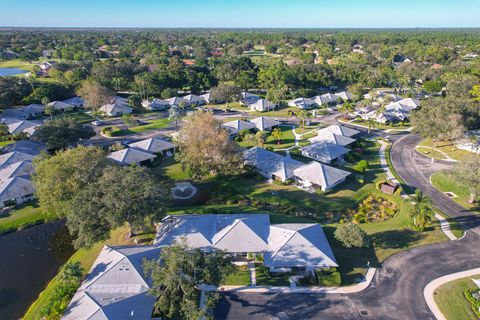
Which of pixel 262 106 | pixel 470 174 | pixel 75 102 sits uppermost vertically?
pixel 75 102

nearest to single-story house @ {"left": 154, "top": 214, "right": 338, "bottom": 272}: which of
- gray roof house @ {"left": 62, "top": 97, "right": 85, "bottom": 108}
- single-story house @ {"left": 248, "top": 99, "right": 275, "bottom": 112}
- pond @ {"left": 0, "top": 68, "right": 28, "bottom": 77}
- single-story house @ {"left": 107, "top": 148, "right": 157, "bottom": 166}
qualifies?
single-story house @ {"left": 107, "top": 148, "right": 157, "bottom": 166}

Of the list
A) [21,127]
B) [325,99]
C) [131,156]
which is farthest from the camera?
[325,99]

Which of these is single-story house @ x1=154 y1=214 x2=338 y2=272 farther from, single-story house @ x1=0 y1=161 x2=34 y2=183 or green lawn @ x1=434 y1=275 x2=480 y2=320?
single-story house @ x1=0 y1=161 x2=34 y2=183

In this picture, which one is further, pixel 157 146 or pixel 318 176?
pixel 157 146

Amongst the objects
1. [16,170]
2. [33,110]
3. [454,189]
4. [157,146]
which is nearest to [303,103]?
[157,146]

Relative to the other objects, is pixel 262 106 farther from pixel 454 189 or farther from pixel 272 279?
pixel 272 279

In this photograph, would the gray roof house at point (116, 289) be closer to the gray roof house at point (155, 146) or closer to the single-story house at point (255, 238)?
the single-story house at point (255, 238)

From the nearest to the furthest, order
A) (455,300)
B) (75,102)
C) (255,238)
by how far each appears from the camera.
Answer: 1. (455,300)
2. (255,238)
3. (75,102)
